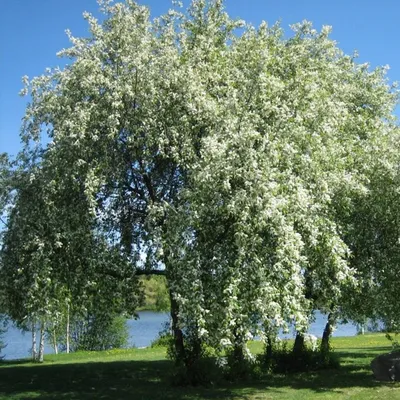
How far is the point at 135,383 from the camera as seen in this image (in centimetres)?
2262

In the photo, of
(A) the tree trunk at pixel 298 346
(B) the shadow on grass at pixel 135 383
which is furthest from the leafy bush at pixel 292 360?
(B) the shadow on grass at pixel 135 383

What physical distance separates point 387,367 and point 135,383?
10.9 metres

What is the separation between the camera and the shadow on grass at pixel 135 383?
19.8 metres

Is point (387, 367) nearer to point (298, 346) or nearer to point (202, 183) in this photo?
point (298, 346)

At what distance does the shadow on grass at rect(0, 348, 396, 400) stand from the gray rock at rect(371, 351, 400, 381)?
43cm

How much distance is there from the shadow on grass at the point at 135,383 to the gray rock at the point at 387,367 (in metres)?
0.43

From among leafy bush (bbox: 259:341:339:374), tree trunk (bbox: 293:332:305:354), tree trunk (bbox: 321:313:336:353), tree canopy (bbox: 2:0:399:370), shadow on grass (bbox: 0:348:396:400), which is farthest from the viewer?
tree trunk (bbox: 293:332:305:354)

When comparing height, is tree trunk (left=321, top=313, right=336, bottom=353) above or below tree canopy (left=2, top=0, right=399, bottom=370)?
below

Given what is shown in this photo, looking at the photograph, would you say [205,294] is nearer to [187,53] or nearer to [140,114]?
[140,114]

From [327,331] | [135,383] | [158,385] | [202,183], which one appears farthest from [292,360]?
[202,183]

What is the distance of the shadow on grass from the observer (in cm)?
1979

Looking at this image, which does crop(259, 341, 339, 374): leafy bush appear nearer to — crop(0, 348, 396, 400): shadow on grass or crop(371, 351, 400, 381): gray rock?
crop(0, 348, 396, 400): shadow on grass

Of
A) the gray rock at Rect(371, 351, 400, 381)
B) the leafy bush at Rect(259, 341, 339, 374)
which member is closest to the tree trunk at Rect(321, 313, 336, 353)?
the leafy bush at Rect(259, 341, 339, 374)

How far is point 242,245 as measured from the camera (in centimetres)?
1598
